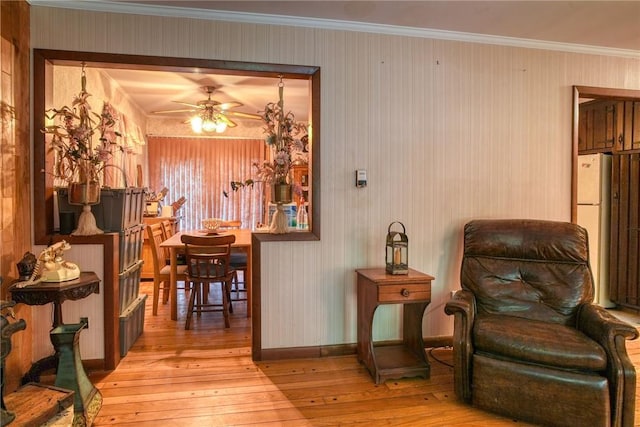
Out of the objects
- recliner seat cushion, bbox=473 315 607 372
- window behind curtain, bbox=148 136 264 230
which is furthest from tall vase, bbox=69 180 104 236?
window behind curtain, bbox=148 136 264 230

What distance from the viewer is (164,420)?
2.18 meters

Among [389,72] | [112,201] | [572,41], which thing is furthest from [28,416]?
[572,41]

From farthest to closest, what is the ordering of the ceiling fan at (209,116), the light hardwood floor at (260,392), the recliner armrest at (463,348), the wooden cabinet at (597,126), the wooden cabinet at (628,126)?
the ceiling fan at (209,116), the wooden cabinet at (597,126), the wooden cabinet at (628,126), the recliner armrest at (463,348), the light hardwood floor at (260,392)

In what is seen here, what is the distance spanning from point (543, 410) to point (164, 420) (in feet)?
6.77

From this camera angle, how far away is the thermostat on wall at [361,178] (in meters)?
3.02

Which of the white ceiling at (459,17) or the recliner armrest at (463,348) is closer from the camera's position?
the recliner armrest at (463,348)

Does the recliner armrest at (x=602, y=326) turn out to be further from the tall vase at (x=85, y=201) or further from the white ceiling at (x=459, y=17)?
the tall vase at (x=85, y=201)

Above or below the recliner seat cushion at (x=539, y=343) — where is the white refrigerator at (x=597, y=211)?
above

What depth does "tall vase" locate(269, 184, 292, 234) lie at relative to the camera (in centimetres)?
299

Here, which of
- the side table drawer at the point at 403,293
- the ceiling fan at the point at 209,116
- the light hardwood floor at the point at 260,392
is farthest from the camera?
the ceiling fan at the point at 209,116

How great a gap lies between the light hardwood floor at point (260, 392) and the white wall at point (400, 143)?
35 centimetres

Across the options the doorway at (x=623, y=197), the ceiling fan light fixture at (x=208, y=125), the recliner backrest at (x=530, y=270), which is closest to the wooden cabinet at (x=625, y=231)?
the doorway at (x=623, y=197)

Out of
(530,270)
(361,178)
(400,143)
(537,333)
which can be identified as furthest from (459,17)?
(537,333)

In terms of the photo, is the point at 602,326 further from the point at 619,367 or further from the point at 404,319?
the point at 404,319
